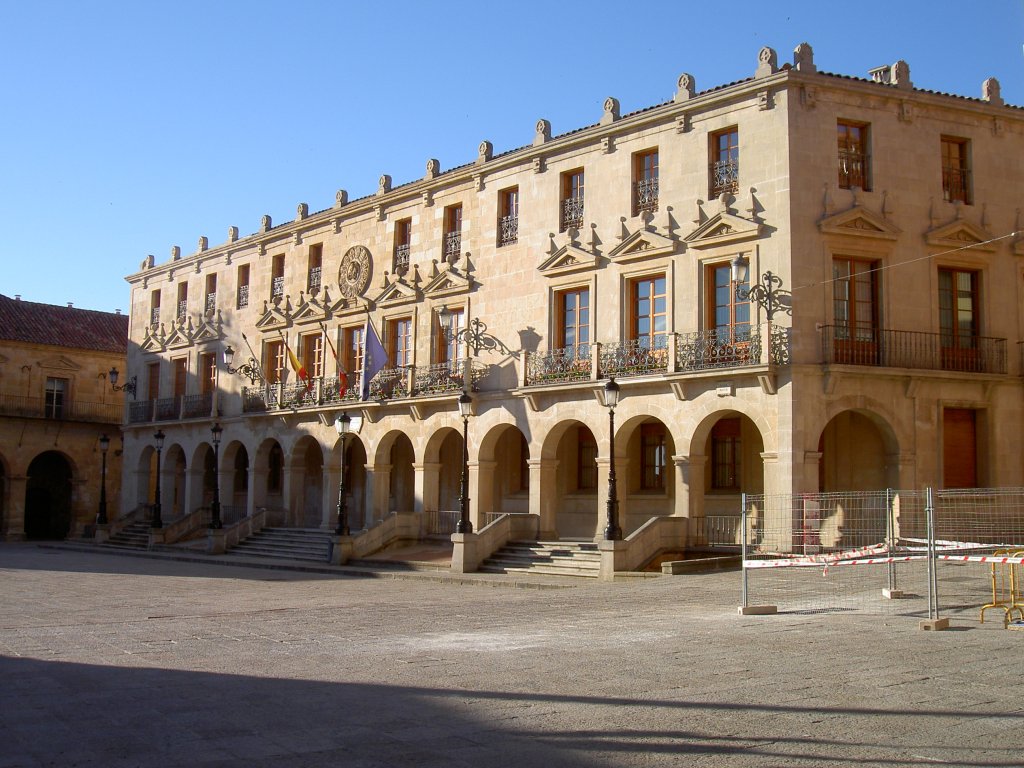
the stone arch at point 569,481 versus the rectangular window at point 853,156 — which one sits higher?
the rectangular window at point 853,156


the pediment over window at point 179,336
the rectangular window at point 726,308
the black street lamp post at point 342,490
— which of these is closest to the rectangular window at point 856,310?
the rectangular window at point 726,308

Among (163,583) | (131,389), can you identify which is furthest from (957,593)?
(131,389)

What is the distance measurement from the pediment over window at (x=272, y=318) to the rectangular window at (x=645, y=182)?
598 inches

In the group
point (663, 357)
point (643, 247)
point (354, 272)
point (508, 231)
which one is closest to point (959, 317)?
point (663, 357)

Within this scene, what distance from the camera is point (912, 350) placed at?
2272cm

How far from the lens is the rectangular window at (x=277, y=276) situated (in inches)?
1460

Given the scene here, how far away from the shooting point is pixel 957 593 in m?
15.4

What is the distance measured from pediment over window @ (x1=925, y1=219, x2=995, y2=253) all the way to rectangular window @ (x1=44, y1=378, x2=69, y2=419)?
128 ft

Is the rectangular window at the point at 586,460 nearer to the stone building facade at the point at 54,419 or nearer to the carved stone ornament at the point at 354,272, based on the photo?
the carved stone ornament at the point at 354,272

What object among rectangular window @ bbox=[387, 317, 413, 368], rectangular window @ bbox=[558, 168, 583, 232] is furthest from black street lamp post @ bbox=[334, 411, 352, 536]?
rectangular window @ bbox=[558, 168, 583, 232]

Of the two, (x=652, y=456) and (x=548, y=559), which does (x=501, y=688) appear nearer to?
(x=548, y=559)

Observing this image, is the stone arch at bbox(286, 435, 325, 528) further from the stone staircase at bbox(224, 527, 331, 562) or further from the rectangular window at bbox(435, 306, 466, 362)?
Answer: the rectangular window at bbox(435, 306, 466, 362)

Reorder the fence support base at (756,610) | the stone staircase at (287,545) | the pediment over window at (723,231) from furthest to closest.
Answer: the stone staircase at (287,545) → the pediment over window at (723,231) → the fence support base at (756,610)

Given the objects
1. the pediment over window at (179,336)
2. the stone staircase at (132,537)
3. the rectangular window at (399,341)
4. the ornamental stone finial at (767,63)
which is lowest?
the stone staircase at (132,537)
